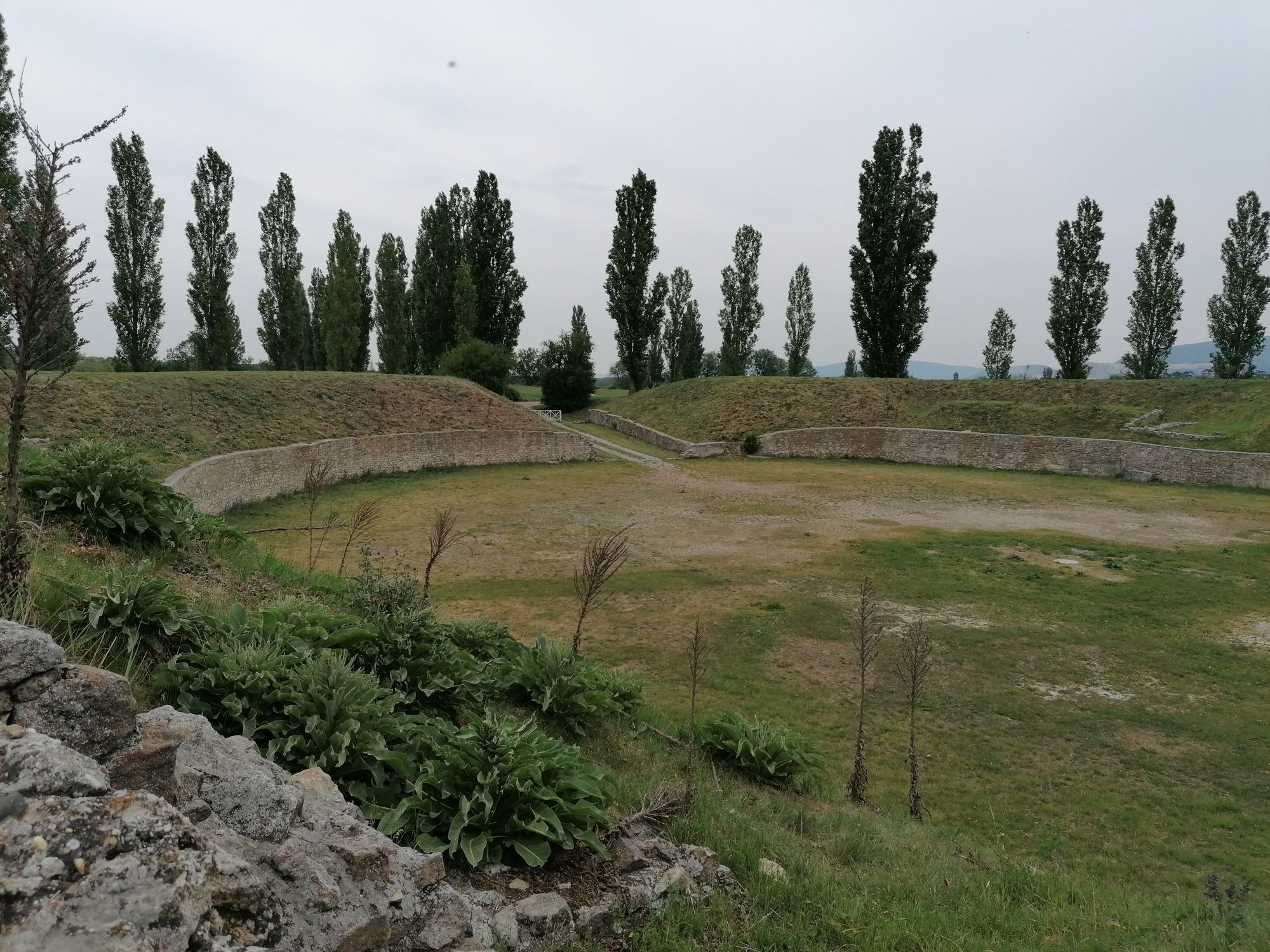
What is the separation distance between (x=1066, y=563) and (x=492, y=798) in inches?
600

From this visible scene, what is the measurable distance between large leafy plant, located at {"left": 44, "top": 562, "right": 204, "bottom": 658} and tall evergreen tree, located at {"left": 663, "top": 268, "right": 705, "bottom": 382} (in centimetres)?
4627

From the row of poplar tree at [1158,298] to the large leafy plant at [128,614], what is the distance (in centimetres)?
4603

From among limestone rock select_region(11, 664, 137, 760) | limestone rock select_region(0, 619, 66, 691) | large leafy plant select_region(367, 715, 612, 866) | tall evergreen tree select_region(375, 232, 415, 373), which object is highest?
tall evergreen tree select_region(375, 232, 415, 373)

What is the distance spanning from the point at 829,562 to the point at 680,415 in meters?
24.5

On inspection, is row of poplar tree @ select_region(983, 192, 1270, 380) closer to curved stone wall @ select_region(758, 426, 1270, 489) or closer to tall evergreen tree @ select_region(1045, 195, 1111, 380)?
tall evergreen tree @ select_region(1045, 195, 1111, 380)

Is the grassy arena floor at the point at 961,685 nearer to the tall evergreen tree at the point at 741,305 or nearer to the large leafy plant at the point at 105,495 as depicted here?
the large leafy plant at the point at 105,495

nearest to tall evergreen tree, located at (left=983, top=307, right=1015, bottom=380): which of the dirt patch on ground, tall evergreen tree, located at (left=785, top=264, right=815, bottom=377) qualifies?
tall evergreen tree, located at (left=785, top=264, right=815, bottom=377)

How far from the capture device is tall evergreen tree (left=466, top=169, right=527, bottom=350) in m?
43.2

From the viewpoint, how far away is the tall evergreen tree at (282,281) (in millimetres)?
39875

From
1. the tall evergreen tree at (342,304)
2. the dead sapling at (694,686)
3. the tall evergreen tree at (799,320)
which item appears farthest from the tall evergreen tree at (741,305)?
the dead sapling at (694,686)

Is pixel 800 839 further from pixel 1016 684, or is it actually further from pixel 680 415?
pixel 680 415

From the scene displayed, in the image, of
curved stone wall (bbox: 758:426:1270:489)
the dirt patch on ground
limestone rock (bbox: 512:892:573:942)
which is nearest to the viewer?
limestone rock (bbox: 512:892:573:942)

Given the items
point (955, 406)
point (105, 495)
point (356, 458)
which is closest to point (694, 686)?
point (105, 495)

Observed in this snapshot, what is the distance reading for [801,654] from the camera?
34.0 ft
